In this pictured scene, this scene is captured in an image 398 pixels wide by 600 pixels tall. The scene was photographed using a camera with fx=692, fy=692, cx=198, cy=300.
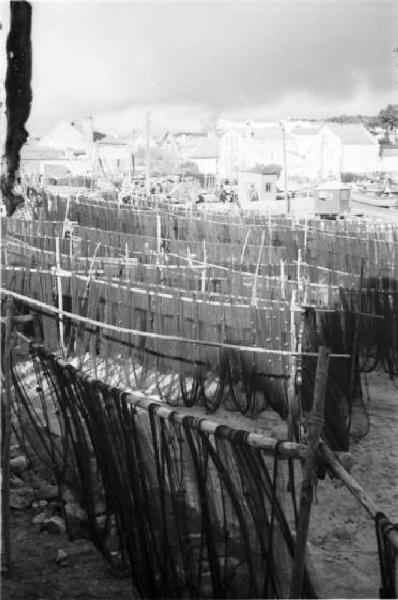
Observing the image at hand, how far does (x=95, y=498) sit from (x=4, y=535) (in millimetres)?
820

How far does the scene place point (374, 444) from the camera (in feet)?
26.7

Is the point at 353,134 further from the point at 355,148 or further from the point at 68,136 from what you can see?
the point at 68,136

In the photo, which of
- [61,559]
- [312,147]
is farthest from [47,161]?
[61,559]

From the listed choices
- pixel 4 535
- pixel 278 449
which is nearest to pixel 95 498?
pixel 4 535

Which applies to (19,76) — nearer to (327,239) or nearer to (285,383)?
(285,383)

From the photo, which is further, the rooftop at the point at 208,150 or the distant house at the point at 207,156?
the rooftop at the point at 208,150

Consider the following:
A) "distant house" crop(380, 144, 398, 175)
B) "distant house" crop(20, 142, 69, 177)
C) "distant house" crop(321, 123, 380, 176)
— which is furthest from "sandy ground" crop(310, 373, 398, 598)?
"distant house" crop(380, 144, 398, 175)

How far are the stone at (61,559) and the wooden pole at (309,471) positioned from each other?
2.11 m

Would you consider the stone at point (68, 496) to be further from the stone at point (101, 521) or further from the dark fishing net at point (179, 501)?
the stone at point (101, 521)

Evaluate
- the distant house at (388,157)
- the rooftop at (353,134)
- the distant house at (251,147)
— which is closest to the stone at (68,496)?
the distant house at (251,147)

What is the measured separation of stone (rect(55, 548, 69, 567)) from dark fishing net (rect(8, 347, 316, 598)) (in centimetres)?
25

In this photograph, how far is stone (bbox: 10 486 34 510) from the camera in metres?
5.72

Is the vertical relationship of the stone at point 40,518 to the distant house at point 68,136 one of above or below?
below

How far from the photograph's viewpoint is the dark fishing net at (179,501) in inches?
152
